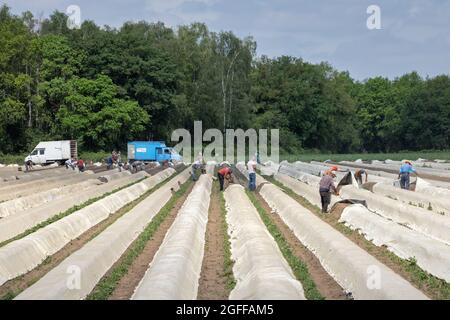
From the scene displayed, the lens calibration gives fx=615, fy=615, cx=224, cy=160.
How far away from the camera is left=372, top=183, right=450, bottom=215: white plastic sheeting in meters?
19.3

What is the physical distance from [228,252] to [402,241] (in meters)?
3.91

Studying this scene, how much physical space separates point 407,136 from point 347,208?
8163 cm

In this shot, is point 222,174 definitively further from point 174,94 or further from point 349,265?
point 174,94

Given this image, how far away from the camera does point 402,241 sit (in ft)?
44.4

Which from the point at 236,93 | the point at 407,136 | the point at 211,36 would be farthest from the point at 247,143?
the point at 407,136

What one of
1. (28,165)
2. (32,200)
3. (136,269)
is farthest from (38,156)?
(136,269)

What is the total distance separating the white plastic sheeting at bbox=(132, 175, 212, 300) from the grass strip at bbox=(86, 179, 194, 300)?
0.65 meters

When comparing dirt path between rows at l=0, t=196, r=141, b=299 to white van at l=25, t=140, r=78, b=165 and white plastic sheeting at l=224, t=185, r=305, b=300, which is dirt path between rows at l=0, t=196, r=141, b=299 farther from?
white van at l=25, t=140, r=78, b=165

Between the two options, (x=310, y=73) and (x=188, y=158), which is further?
(x=310, y=73)

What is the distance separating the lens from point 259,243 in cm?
1313

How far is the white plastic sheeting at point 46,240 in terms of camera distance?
12.1 meters

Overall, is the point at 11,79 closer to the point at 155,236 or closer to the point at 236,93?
the point at 236,93

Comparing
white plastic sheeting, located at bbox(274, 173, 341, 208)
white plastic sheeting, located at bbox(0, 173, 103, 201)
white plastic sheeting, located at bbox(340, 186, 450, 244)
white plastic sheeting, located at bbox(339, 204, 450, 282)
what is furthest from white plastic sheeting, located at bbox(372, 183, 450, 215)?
white plastic sheeting, located at bbox(0, 173, 103, 201)

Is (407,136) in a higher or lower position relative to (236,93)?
lower
